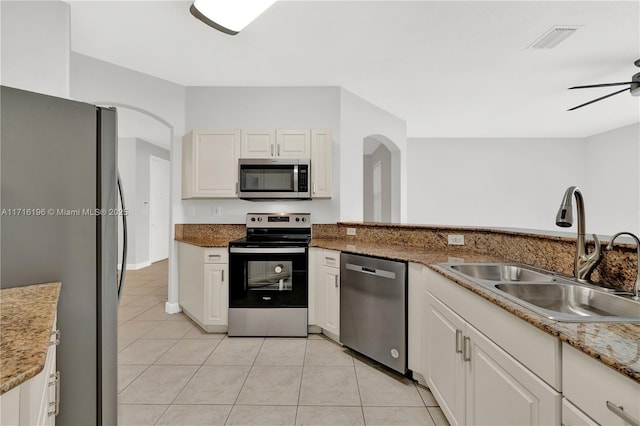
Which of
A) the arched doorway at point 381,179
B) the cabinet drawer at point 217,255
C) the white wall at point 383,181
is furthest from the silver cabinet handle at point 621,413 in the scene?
the white wall at point 383,181

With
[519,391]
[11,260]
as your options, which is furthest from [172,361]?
[519,391]

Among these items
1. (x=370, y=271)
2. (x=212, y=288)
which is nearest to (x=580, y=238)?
(x=370, y=271)

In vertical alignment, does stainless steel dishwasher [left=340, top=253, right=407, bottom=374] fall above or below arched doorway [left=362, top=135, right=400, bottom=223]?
below

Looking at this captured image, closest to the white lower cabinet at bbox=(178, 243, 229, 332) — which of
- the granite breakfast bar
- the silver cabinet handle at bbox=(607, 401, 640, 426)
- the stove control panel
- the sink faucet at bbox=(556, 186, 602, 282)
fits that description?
the granite breakfast bar

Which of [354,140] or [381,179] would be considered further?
[381,179]

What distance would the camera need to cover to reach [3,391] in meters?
0.55

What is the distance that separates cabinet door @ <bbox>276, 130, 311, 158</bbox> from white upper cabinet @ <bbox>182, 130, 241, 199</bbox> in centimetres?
45

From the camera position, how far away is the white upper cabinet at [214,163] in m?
3.22

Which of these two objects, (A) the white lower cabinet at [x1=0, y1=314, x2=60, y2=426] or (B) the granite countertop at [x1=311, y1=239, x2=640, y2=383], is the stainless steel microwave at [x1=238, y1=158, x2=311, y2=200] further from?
(A) the white lower cabinet at [x1=0, y1=314, x2=60, y2=426]

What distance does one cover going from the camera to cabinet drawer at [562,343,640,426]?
64 centimetres

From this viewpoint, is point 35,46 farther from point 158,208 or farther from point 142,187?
point 158,208

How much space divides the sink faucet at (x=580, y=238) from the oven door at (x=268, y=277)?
6.34ft

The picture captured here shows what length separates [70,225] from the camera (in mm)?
1223

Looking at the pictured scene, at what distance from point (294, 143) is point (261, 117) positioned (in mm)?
669
